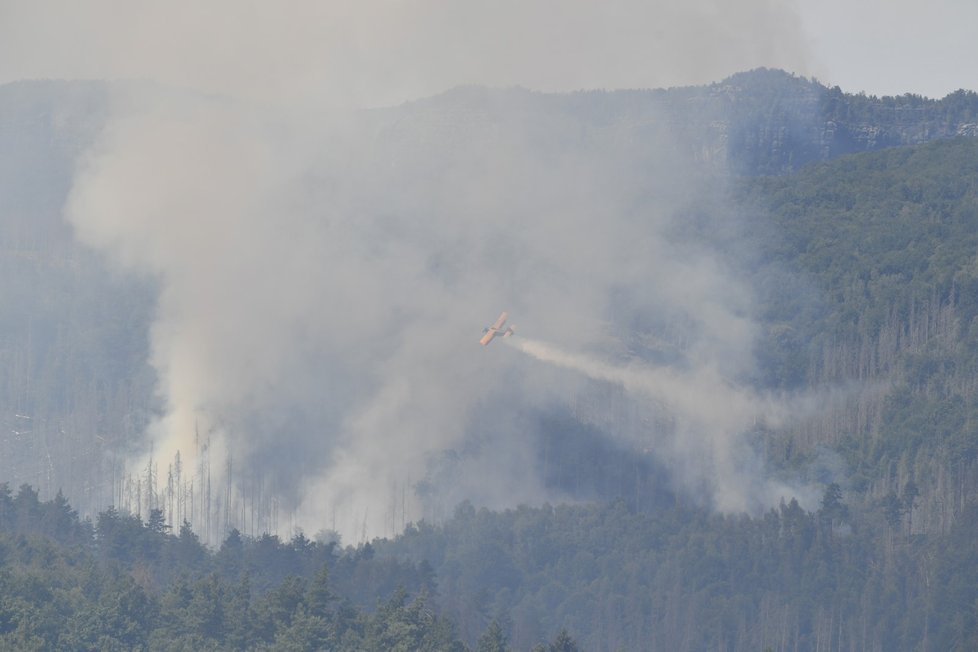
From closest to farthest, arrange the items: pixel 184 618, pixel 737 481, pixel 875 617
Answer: pixel 184 618 → pixel 875 617 → pixel 737 481

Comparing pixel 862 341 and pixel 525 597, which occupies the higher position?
pixel 862 341

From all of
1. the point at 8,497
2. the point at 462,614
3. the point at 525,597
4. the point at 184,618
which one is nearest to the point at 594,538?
the point at 525,597

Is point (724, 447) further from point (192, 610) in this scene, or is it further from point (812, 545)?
point (192, 610)

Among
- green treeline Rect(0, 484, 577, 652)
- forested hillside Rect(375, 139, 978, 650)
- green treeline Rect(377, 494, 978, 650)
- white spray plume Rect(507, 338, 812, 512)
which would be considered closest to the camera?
green treeline Rect(0, 484, 577, 652)

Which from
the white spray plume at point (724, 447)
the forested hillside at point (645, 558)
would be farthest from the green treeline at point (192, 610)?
the white spray plume at point (724, 447)

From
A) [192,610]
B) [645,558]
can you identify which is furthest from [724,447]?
[192,610]

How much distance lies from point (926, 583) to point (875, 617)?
170 inches

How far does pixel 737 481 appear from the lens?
191m

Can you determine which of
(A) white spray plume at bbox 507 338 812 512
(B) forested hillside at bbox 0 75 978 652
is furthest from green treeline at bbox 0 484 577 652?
(A) white spray plume at bbox 507 338 812 512

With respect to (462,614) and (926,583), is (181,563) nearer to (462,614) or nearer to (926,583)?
(462,614)

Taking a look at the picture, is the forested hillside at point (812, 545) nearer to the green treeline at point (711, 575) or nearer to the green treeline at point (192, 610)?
the green treeline at point (711, 575)

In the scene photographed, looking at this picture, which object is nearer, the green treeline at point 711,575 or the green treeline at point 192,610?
the green treeline at point 192,610

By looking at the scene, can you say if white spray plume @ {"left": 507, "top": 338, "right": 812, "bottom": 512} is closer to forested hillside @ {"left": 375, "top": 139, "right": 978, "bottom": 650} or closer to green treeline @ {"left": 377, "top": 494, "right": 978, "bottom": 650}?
forested hillside @ {"left": 375, "top": 139, "right": 978, "bottom": 650}

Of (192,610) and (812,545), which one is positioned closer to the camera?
(192,610)
